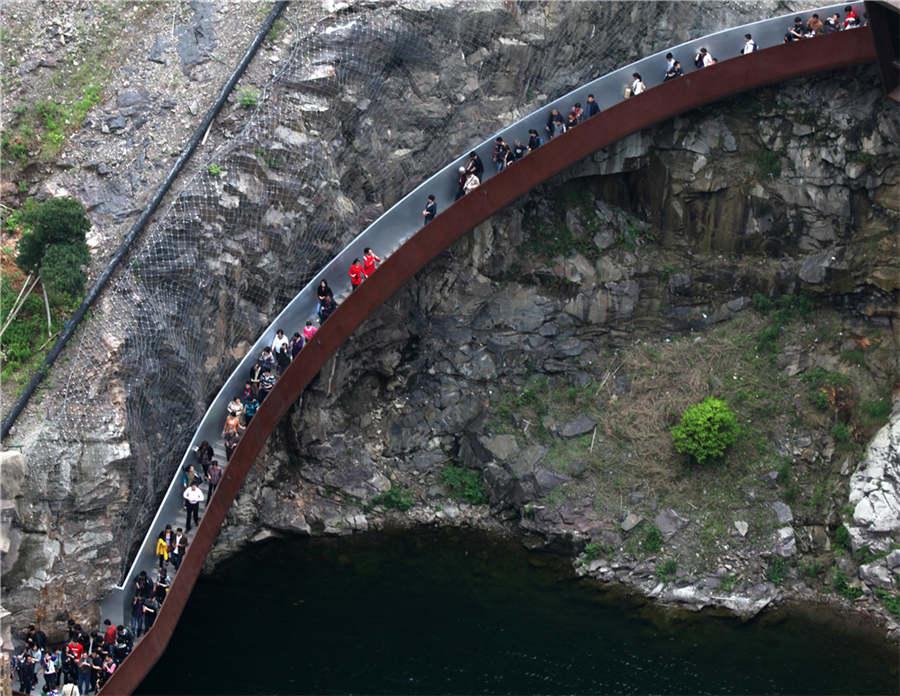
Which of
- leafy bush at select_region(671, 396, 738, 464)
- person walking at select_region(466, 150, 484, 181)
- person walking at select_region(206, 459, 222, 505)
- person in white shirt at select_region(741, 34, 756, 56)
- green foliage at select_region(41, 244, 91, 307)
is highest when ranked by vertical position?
person in white shirt at select_region(741, 34, 756, 56)

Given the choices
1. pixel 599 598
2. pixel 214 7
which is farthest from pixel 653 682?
pixel 214 7

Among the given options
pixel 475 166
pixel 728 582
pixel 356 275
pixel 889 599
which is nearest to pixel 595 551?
pixel 728 582

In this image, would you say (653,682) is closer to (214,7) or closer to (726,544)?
(726,544)

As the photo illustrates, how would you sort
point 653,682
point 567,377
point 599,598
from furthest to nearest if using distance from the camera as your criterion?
point 567,377
point 599,598
point 653,682

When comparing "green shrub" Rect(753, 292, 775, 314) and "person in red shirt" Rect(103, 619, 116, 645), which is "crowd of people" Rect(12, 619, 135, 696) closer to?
→ "person in red shirt" Rect(103, 619, 116, 645)

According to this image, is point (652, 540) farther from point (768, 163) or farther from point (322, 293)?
point (768, 163)

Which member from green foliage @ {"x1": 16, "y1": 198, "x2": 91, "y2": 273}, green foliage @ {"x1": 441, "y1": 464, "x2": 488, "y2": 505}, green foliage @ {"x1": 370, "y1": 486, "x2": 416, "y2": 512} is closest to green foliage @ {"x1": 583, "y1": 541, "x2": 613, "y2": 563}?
green foliage @ {"x1": 441, "y1": 464, "x2": 488, "y2": 505}
